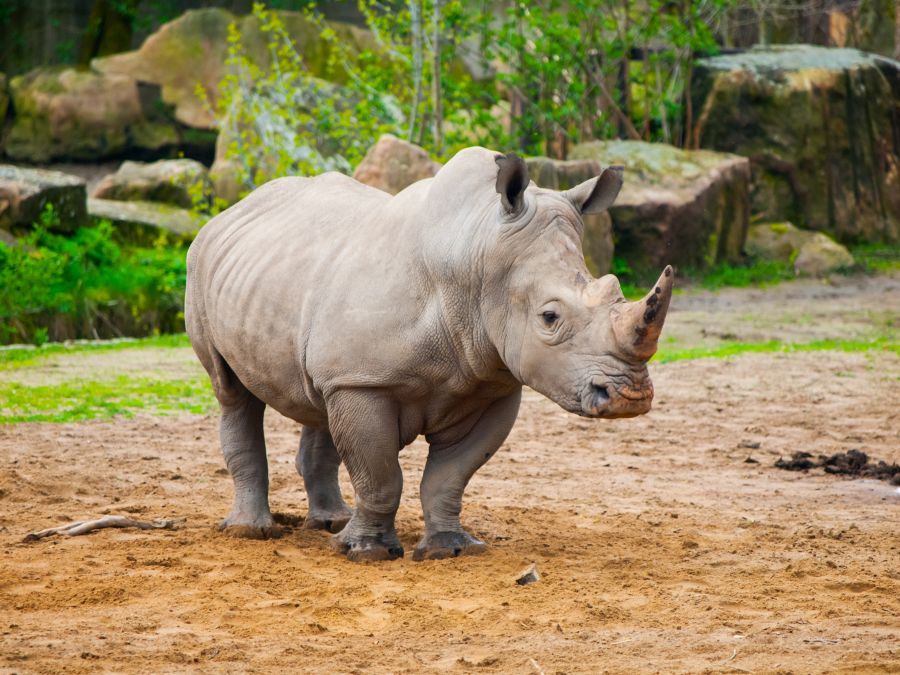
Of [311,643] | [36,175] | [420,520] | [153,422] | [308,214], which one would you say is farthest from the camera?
[36,175]

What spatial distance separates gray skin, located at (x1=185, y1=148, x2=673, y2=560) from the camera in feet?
16.0

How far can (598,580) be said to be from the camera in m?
5.18

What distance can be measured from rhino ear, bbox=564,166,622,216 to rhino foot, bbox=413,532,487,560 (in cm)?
141

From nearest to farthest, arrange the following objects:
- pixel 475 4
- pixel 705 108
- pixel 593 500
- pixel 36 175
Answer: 1. pixel 593 500
2. pixel 36 175
3. pixel 705 108
4. pixel 475 4

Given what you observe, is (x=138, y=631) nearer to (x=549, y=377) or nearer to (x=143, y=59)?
(x=549, y=377)

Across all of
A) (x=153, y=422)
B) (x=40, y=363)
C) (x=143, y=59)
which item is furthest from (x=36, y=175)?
(x=143, y=59)

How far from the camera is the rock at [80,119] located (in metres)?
21.3

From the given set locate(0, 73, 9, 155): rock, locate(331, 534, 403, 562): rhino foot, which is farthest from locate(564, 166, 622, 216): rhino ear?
locate(0, 73, 9, 155): rock

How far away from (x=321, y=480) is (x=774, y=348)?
21.1 feet

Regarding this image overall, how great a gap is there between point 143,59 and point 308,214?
16795 millimetres

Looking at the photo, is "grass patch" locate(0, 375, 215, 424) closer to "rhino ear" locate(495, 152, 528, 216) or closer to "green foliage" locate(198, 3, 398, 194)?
"rhino ear" locate(495, 152, 528, 216)

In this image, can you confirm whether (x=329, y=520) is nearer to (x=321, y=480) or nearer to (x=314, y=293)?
(x=321, y=480)

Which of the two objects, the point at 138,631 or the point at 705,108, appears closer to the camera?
the point at 138,631

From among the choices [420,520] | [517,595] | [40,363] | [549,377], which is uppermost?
[549,377]
